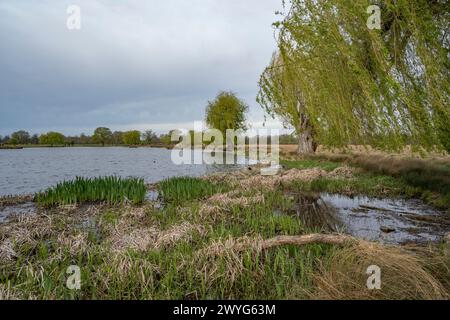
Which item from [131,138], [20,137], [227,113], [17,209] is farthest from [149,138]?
[17,209]

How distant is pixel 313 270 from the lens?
441 centimetres

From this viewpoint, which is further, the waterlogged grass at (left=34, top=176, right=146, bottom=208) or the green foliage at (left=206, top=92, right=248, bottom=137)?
the green foliage at (left=206, top=92, right=248, bottom=137)

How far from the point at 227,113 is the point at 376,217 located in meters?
46.3

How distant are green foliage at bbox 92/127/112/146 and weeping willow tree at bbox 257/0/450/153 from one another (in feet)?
443

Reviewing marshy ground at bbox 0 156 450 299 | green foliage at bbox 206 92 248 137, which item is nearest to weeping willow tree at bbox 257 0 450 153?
marshy ground at bbox 0 156 450 299

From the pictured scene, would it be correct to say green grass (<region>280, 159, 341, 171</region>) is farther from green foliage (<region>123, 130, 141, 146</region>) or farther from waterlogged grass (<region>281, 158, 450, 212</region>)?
green foliage (<region>123, 130, 141, 146</region>)

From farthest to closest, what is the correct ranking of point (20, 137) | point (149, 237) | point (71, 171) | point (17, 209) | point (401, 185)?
point (20, 137) → point (71, 171) → point (401, 185) → point (17, 209) → point (149, 237)

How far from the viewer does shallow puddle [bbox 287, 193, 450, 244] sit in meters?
6.80

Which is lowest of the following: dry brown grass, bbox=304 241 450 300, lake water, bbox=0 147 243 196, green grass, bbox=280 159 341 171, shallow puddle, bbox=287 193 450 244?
shallow puddle, bbox=287 193 450 244

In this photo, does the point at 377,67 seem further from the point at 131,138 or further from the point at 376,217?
the point at 131,138

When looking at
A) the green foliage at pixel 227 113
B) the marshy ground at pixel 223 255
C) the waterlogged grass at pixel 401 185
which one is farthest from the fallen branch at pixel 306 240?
the green foliage at pixel 227 113

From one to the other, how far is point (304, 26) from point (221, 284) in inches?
272

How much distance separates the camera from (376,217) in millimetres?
8523

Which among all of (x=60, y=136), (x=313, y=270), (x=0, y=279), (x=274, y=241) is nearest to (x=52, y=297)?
(x=0, y=279)
